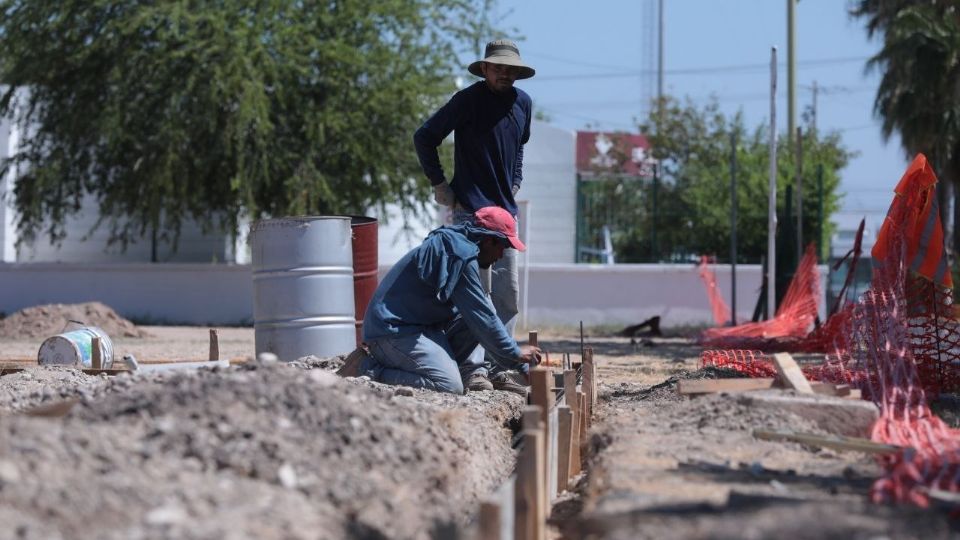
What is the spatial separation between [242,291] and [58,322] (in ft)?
16.8

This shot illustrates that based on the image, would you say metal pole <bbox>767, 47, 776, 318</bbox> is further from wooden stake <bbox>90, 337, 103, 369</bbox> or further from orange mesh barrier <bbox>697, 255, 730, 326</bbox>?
wooden stake <bbox>90, 337, 103, 369</bbox>

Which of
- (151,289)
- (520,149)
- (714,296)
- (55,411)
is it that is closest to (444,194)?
(520,149)

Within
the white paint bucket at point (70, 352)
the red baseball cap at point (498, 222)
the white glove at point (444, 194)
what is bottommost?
the white paint bucket at point (70, 352)

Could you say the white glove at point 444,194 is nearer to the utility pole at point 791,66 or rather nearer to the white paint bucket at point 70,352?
the white paint bucket at point 70,352

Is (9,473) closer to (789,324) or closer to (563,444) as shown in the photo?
(563,444)

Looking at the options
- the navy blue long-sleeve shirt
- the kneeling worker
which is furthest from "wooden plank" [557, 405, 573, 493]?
the navy blue long-sleeve shirt

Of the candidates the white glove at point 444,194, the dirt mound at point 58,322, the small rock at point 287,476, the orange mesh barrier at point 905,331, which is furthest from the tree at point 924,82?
the small rock at point 287,476

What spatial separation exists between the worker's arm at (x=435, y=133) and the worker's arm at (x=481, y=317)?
1.22 meters

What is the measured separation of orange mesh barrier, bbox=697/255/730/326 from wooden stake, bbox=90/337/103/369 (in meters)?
13.3

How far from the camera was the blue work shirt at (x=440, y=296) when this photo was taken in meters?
7.07

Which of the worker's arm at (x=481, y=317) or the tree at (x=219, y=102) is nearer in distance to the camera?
the worker's arm at (x=481, y=317)

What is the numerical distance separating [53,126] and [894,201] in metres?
18.4

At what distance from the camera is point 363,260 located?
10172 millimetres

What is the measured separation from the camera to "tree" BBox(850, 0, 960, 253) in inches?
944
